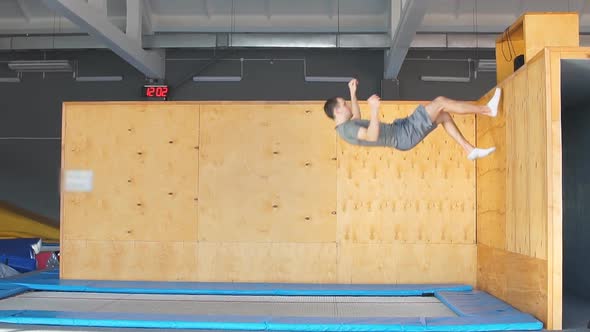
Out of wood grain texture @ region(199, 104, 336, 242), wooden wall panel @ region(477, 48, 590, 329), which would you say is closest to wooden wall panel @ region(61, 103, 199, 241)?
wood grain texture @ region(199, 104, 336, 242)

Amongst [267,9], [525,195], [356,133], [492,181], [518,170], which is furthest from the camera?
[267,9]

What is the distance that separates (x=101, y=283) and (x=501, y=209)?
14.7 ft

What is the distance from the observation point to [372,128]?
433cm

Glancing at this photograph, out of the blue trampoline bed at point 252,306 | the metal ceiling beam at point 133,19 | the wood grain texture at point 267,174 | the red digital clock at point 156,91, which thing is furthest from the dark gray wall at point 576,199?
the red digital clock at point 156,91

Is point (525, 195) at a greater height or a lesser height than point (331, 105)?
lesser

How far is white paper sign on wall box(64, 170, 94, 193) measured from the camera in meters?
6.96

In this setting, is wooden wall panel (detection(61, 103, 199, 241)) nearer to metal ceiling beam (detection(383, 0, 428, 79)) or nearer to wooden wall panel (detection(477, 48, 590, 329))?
metal ceiling beam (detection(383, 0, 428, 79))

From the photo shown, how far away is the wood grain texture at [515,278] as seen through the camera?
4.41 m

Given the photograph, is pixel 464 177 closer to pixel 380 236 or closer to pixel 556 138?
pixel 380 236

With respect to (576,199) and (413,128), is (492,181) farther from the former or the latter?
(413,128)

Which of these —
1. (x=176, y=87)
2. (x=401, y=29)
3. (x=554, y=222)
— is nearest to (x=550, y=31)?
(x=554, y=222)

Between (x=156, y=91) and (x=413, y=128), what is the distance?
7.34 m

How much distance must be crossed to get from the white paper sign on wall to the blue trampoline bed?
3.66 feet

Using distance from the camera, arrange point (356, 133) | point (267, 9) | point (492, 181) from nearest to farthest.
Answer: point (356, 133) → point (492, 181) → point (267, 9)
